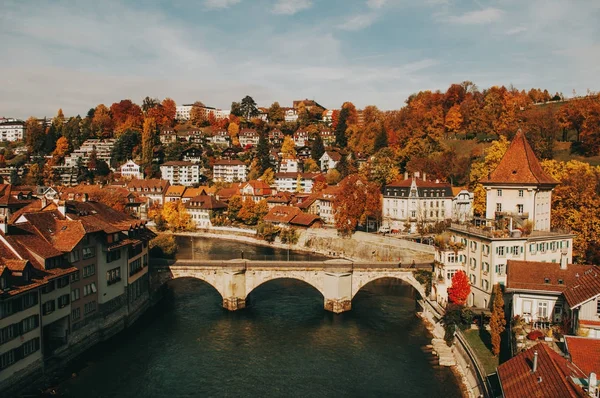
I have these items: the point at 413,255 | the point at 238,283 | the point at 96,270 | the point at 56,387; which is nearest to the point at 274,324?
the point at 238,283

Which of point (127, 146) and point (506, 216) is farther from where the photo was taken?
point (127, 146)

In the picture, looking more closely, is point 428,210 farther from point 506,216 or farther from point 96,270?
point 96,270

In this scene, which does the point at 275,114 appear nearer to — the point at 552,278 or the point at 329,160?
the point at 329,160

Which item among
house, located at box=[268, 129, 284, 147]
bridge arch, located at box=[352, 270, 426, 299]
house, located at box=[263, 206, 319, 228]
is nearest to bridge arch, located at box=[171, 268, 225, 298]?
bridge arch, located at box=[352, 270, 426, 299]

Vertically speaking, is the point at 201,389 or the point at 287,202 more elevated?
the point at 287,202

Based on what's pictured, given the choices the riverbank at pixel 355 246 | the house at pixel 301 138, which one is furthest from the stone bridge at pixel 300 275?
the house at pixel 301 138

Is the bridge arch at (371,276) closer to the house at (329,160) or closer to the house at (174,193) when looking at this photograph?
the house at (174,193)

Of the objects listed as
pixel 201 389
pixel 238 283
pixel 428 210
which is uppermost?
pixel 428 210
